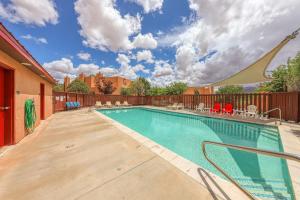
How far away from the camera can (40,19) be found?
305 inches

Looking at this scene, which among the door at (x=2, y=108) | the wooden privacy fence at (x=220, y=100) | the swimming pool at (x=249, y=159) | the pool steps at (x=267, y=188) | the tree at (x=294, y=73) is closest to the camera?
the pool steps at (x=267, y=188)

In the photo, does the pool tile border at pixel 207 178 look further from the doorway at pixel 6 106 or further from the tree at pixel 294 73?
the tree at pixel 294 73

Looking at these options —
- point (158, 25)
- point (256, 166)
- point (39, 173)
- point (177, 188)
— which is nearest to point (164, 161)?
point (177, 188)

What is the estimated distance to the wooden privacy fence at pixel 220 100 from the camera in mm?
7030

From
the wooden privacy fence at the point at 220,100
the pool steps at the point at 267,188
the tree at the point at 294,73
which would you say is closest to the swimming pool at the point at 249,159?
the pool steps at the point at 267,188

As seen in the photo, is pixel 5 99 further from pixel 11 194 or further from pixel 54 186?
pixel 54 186

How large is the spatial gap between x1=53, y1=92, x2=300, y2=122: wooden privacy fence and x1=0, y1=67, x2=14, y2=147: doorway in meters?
8.84

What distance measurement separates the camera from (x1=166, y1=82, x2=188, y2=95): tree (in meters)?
25.5

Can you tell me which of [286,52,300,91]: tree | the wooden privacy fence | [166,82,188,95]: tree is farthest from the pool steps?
[166,82,188,95]: tree

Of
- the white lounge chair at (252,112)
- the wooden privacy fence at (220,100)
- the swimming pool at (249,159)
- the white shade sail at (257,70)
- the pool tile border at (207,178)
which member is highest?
the white shade sail at (257,70)

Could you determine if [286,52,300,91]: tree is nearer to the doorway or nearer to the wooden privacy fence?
the wooden privacy fence

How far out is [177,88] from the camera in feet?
84.9

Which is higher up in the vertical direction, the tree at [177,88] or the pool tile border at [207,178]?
the tree at [177,88]

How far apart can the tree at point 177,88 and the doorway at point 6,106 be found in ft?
78.0
